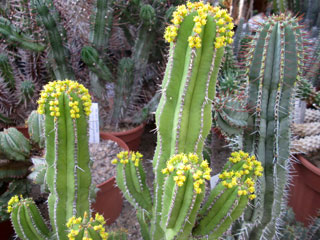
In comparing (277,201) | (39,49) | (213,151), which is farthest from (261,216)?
(39,49)

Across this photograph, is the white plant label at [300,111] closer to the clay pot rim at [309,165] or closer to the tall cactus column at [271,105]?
the clay pot rim at [309,165]

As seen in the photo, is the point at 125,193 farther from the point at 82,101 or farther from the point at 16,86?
the point at 16,86

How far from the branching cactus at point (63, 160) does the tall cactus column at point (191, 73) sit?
36cm

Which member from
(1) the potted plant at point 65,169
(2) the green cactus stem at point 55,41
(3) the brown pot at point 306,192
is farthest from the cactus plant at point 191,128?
(2) the green cactus stem at point 55,41

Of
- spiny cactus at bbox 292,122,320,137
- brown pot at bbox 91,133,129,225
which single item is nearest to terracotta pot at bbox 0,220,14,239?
brown pot at bbox 91,133,129,225

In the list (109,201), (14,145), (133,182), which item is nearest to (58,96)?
(133,182)

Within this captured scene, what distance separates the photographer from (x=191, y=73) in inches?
41.9

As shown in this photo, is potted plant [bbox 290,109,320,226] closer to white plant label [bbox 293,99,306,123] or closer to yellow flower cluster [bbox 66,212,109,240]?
white plant label [bbox 293,99,306,123]

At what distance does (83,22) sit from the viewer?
260 cm

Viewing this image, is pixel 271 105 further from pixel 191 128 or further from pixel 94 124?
→ pixel 94 124

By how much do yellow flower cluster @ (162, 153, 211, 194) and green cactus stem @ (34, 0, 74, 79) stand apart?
1.70 meters

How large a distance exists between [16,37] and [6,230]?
1396 millimetres

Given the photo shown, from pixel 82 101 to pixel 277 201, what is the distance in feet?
3.59

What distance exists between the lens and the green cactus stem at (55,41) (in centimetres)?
217
